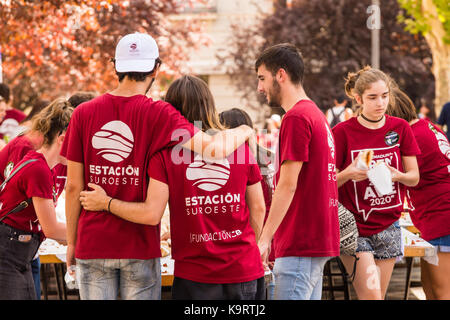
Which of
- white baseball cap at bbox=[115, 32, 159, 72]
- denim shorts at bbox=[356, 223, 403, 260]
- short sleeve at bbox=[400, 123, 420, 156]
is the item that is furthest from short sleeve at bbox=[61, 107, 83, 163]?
short sleeve at bbox=[400, 123, 420, 156]

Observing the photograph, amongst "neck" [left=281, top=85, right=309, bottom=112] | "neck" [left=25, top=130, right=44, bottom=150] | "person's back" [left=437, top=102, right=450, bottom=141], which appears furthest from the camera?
"person's back" [left=437, top=102, right=450, bottom=141]

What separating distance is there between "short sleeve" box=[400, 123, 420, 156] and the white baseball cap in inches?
75.8

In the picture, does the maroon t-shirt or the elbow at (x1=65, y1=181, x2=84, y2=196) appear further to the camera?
the maroon t-shirt

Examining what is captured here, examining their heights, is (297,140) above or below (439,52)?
below

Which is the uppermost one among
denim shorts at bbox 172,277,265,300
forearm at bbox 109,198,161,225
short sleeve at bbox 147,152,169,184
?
short sleeve at bbox 147,152,169,184

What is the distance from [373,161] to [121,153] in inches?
73.9

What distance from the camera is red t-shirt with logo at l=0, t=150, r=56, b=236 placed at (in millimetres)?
4043

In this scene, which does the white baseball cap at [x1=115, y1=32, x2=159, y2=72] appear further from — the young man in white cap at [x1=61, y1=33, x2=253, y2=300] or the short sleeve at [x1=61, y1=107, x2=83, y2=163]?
the short sleeve at [x1=61, y1=107, x2=83, y2=163]

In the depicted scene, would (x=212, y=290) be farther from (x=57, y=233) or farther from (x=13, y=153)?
(x=13, y=153)

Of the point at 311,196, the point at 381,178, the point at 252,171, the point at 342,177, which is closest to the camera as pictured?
the point at 252,171

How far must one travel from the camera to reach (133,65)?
353cm

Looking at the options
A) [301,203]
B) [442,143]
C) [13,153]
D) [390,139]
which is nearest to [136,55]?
[301,203]

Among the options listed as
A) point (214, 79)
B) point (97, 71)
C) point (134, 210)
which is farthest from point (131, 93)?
point (214, 79)

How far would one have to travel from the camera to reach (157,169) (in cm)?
341
